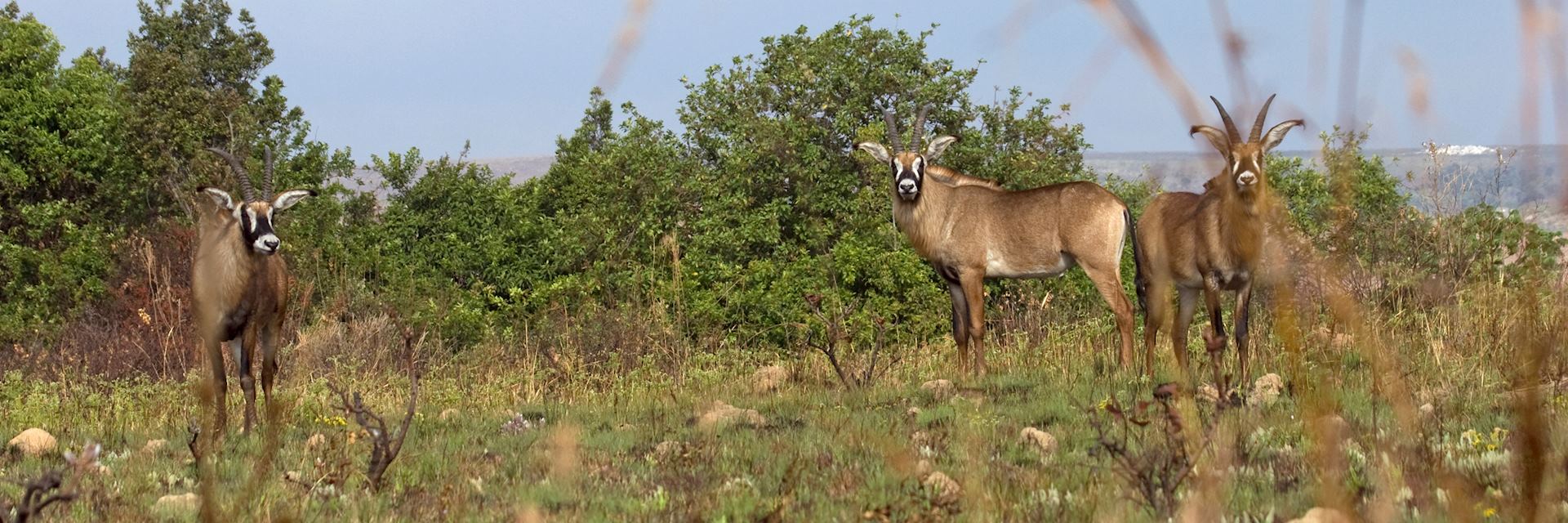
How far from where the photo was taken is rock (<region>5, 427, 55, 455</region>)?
25.1ft

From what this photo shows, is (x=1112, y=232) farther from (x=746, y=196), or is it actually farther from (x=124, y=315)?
(x=124, y=315)

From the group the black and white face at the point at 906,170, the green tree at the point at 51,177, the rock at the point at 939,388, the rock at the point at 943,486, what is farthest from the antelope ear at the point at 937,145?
the green tree at the point at 51,177

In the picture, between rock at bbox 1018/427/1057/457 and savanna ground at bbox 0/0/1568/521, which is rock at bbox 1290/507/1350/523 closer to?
savanna ground at bbox 0/0/1568/521

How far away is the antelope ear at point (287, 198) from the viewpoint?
33.8 ft

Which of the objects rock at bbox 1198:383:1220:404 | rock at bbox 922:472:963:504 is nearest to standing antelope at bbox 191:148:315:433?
rock at bbox 922:472:963:504

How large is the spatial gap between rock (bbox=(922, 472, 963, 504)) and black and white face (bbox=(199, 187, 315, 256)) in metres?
6.04

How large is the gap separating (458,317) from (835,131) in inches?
288

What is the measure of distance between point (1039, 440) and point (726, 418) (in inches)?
83.1

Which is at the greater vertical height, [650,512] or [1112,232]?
[1112,232]

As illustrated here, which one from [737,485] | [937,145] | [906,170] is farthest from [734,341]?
[737,485]

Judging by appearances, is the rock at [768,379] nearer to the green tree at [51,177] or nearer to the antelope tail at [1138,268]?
the antelope tail at [1138,268]

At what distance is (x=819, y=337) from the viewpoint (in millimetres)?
18484

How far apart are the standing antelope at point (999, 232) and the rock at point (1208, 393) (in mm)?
3055

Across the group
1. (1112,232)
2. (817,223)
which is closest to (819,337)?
(817,223)
